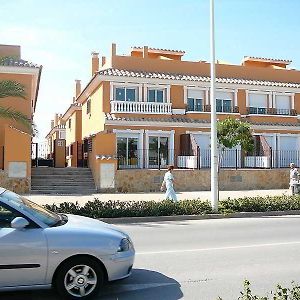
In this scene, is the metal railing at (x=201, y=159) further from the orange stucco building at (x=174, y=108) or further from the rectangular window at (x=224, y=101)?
the rectangular window at (x=224, y=101)

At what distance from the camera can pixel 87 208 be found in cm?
1366

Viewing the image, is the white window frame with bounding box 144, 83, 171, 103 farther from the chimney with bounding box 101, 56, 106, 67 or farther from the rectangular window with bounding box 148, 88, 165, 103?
the chimney with bounding box 101, 56, 106, 67

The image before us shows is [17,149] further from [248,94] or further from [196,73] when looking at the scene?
[248,94]

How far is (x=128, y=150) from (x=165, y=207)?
1375 centimetres

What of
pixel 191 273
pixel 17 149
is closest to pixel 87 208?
pixel 191 273

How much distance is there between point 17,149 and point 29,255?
17297 mm

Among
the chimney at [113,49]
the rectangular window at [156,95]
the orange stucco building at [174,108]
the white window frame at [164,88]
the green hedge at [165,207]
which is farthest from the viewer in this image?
the chimney at [113,49]

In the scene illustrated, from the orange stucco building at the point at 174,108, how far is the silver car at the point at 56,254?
1795cm

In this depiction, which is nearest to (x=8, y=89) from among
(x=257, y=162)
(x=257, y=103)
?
(x=257, y=162)

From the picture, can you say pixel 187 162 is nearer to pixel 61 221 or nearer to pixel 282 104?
pixel 282 104

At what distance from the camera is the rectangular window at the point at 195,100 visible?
97.3ft

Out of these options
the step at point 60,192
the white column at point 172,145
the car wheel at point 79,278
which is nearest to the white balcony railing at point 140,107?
the white column at point 172,145

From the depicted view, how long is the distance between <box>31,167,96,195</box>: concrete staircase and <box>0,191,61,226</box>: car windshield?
16099 millimetres

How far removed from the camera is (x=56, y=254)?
545 cm
